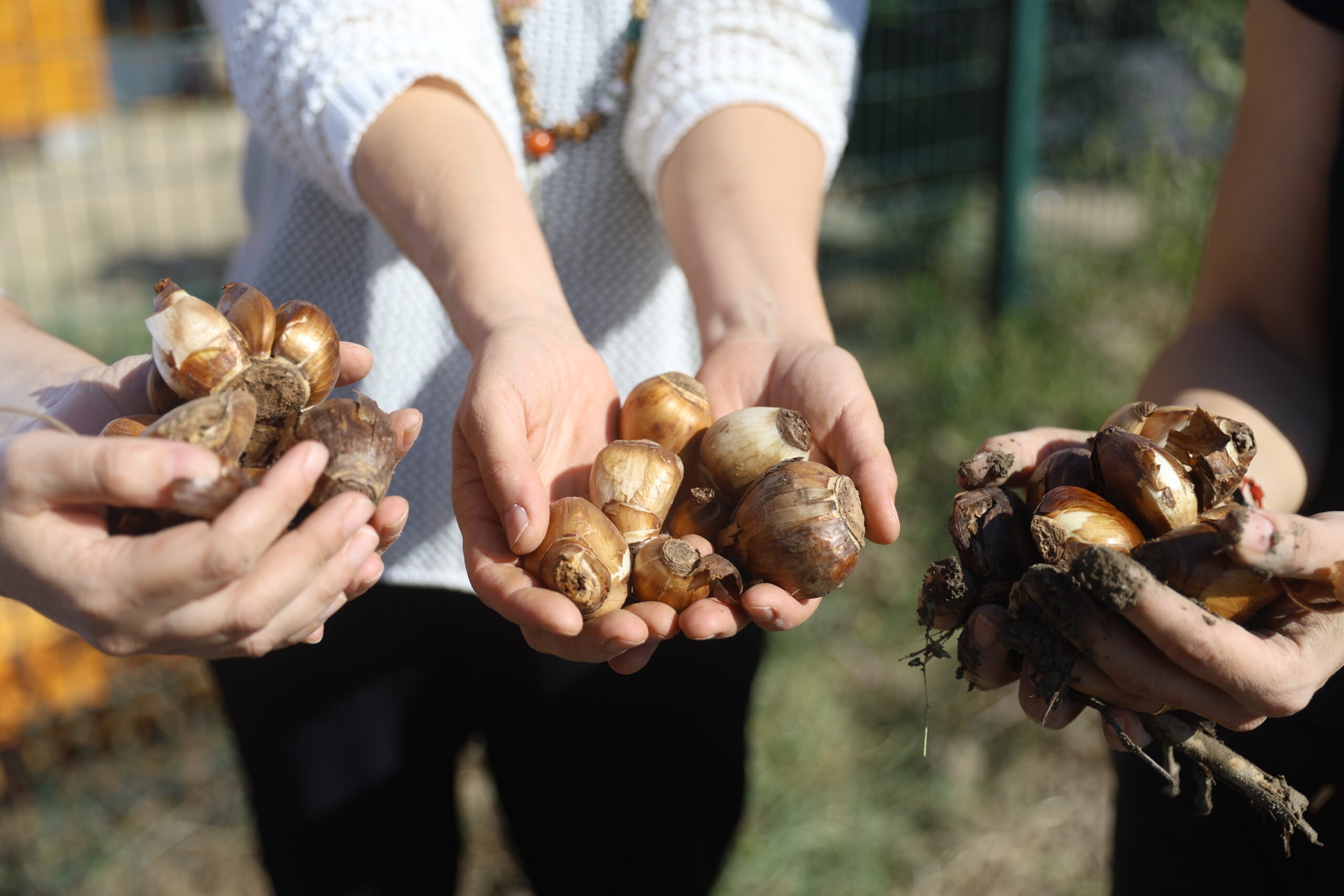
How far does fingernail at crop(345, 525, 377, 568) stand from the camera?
122cm

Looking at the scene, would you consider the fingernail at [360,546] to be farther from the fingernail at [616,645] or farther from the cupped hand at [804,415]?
the cupped hand at [804,415]

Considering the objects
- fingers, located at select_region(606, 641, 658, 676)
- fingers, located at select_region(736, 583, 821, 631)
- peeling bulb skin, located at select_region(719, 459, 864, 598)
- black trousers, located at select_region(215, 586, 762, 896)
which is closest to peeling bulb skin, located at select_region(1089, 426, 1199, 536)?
peeling bulb skin, located at select_region(719, 459, 864, 598)

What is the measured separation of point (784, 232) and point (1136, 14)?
192 inches

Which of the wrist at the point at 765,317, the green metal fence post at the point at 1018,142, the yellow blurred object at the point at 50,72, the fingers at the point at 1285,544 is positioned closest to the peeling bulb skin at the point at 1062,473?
the fingers at the point at 1285,544

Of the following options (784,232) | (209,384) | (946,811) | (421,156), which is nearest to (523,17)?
(421,156)

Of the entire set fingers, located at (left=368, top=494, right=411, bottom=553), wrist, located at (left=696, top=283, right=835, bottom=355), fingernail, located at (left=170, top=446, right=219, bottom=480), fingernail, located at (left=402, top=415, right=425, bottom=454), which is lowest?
wrist, located at (left=696, top=283, right=835, bottom=355)

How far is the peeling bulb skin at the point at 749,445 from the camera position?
1.66 metres

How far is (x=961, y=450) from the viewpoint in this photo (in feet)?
14.2

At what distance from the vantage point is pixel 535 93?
6.57 feet

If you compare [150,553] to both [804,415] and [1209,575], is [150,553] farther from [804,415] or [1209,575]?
[1209,575]

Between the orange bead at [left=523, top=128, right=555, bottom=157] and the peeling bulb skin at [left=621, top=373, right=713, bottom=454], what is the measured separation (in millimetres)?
552

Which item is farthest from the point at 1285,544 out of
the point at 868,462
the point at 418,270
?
the point at 418,270

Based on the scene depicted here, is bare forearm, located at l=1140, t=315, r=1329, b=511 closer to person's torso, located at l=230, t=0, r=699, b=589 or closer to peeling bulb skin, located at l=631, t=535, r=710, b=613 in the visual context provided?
peeling bulb skin, located at l=631, t=535, r=710, b=613

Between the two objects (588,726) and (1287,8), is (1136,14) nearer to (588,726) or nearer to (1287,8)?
(1287,8)
